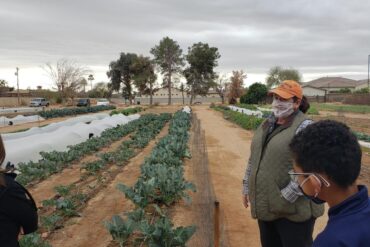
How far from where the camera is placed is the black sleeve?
228 cm

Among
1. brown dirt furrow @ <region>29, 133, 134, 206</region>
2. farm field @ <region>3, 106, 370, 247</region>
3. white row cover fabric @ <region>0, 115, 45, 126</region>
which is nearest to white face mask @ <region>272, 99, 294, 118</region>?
farm field @ <region>3, 106, 370, 247</region>

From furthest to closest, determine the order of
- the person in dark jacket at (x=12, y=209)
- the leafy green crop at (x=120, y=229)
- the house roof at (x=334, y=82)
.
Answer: the house roof at (x=334, y=82)
the leafy green crop at (x=120, y=229)
the person in dark jacket at (x=12, y=209)

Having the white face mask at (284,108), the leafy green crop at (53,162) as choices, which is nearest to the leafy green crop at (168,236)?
the white face mask at (284,108)

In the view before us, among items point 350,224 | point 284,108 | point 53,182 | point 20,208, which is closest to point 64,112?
point 53,182

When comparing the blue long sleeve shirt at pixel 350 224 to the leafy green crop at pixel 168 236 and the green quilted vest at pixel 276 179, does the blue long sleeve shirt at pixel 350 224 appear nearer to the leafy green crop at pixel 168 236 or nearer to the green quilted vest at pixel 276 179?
the green quilted vest at pixel 276 179

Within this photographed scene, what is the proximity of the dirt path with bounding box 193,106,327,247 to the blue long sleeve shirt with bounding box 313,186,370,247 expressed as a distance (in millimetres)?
4252

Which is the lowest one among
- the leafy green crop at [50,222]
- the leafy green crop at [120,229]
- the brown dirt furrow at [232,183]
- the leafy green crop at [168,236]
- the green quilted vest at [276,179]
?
the brown dirt furrow at [232,183]

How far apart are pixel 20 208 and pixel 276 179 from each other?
1797mm

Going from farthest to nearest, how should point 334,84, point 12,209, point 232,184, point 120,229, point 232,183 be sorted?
point 334,84 → point 232,183 → point 232,184 → point 120,229 → point 12,209

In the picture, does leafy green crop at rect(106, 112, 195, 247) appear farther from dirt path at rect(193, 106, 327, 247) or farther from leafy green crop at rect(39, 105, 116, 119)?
leafy green crop at rect(39, 105, 116, 119)

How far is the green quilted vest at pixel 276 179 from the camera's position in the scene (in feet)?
10.2

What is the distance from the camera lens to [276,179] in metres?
3.20

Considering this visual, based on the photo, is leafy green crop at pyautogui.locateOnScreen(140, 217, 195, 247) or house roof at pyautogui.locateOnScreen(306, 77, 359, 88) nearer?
leafy green crop at pyautogui.locateOnScreen(140, 217, 195, 247)

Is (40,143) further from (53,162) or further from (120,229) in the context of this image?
(120,229)
